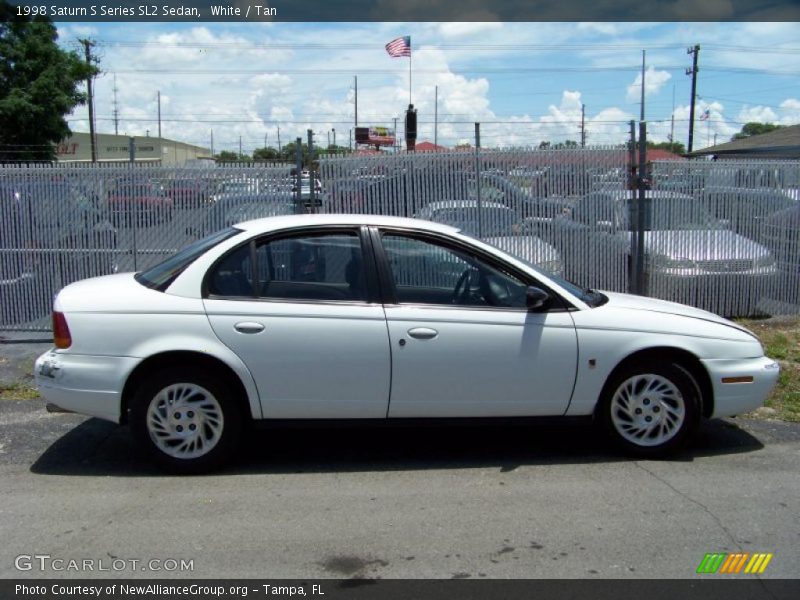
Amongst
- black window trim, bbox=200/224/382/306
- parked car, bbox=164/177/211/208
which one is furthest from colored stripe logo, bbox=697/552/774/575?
parked car, bbox=164/177/211/208

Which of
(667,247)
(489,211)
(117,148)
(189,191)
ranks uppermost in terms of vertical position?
(117,148)

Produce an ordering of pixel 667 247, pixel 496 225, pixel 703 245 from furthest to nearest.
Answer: pixel 703 245 → pixel 667 247 → pixel 496 225

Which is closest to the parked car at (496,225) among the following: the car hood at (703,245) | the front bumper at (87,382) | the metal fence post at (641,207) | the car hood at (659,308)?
the metal fence post at (641,207)

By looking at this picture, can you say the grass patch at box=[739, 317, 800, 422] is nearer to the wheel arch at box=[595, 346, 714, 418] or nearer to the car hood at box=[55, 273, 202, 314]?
the wheel arch at box=[595, 346, 714, 418]

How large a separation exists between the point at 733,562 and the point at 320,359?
2638 millimetres

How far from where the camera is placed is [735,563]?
3971 mm

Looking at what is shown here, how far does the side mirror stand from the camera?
5148 mm

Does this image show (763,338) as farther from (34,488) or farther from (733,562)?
(34,488)

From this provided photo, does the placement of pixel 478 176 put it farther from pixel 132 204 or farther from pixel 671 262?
pixel 132 204

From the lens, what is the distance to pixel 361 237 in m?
5.31

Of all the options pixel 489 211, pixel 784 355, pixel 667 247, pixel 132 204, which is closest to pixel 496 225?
pixel 489 211

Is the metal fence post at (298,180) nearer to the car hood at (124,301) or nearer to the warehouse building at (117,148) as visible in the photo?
the car hood at (124,301)

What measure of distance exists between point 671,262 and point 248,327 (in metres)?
6.47
